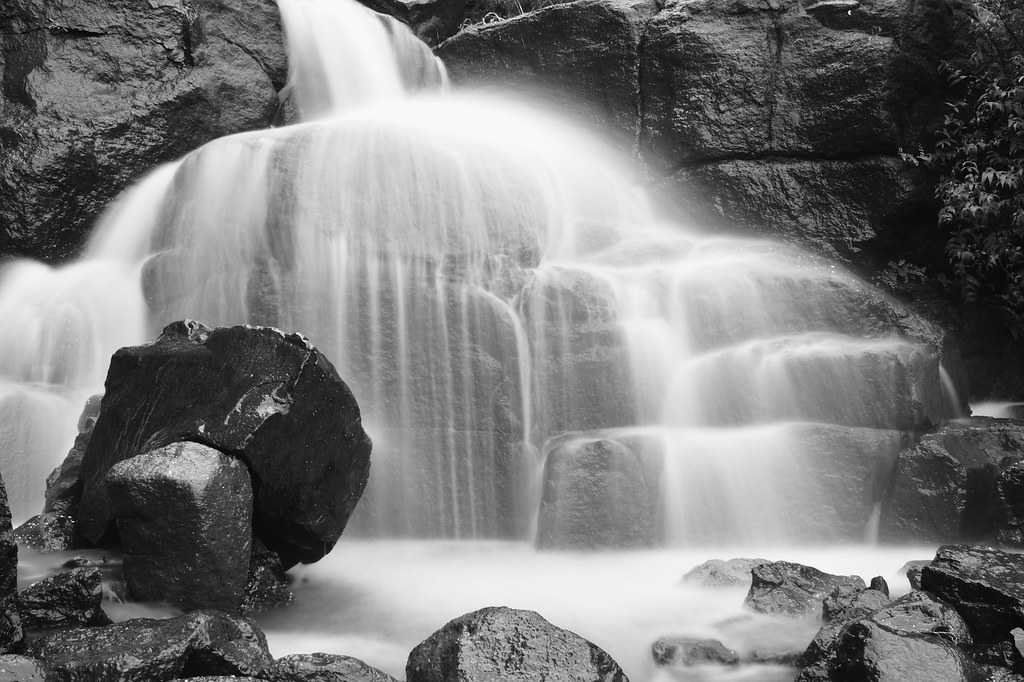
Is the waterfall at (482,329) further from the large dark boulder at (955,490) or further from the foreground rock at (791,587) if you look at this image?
the foreground rock at (791,587)

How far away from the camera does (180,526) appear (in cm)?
421

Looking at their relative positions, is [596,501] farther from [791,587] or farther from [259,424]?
[259,424]

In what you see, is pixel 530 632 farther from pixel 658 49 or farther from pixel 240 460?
pixel 658 49

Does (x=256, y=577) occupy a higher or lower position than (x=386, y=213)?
lower

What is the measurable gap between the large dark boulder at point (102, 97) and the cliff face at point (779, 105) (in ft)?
13.3

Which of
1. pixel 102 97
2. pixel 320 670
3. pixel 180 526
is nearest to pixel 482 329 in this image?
pixel 180 526

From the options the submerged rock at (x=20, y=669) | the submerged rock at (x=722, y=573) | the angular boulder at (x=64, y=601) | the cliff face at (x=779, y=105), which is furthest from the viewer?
the cliff face at (x=779, y=105)

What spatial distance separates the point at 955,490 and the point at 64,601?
5.53 m

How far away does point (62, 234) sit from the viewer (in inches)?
346

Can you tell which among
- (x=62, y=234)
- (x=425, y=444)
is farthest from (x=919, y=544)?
(x=62, y=234)

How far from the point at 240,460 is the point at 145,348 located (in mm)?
1350

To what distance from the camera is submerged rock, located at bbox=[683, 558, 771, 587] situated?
5105 mm

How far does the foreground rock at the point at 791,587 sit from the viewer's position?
4.54 m

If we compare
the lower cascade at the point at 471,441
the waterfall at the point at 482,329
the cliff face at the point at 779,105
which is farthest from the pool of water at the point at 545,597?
the cliff face at the point at 779,105
